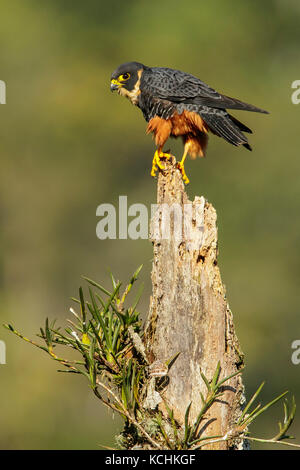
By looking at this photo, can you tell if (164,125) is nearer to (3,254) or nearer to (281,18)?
(3,254)

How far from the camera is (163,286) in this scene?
118 inches

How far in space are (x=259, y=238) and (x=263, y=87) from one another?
10.9ft

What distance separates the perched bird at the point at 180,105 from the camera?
185 inches

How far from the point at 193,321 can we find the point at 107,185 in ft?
32.4

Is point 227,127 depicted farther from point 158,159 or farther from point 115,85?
point 115,85

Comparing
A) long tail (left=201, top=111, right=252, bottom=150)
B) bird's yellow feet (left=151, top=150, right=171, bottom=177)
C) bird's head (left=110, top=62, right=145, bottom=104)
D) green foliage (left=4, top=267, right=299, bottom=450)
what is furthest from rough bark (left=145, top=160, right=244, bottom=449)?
bird's head (left=110, top=62, right=145, bottom=104)

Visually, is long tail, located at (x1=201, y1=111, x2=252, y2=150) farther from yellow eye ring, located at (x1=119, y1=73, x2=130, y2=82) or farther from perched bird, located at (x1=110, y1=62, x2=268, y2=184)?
yellow eye ring, located at (x1=119, y1=73, x2=130, y2=82)

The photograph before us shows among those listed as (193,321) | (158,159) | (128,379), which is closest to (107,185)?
(158,159)

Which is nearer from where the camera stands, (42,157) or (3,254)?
(3,254)

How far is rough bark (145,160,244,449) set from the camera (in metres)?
2.84

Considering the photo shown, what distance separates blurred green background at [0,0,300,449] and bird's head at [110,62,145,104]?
5.97m

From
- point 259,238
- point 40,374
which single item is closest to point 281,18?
point 259,238
